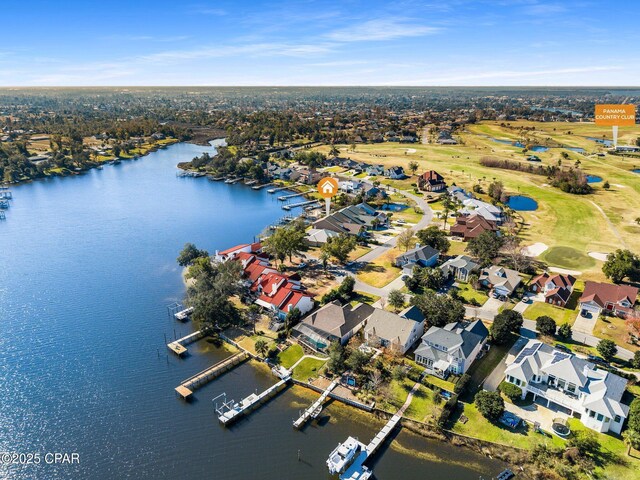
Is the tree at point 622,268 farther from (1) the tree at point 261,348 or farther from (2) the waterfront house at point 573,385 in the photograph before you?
(1) the tree at point 261,348

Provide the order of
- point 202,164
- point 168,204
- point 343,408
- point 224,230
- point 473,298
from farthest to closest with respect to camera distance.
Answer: point 202,164, point 168,204, point 224,230, point 473,298, point 343,408

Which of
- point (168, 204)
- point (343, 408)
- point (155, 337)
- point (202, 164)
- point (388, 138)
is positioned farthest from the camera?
point (388, 138)

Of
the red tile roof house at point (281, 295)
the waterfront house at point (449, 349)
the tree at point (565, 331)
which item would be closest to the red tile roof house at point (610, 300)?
the tree at point (565, 331)

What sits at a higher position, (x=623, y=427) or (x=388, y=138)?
(x=388, y=138)

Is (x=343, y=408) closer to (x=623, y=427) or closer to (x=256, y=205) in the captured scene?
(x=623, y=427)

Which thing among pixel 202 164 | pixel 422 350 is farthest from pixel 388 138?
pixel 422 350

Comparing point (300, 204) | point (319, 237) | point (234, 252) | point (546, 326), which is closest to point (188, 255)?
point (234, 252)
